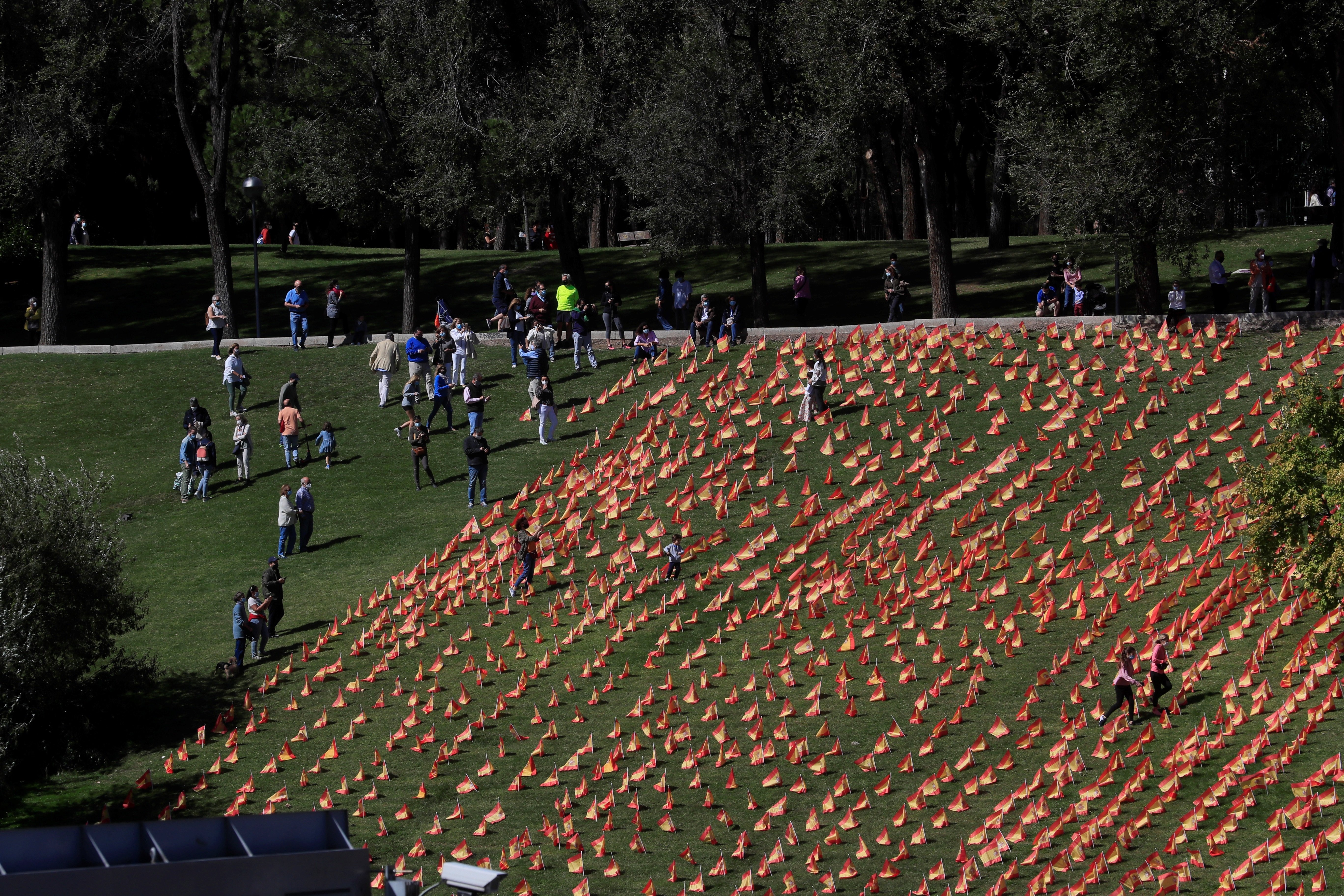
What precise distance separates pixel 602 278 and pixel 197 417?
24986 millimetres

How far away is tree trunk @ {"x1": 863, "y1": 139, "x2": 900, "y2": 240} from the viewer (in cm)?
6556

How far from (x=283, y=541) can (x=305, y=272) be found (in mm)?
34642

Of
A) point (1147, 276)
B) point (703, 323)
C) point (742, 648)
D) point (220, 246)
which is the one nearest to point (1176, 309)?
point (1147, 276)

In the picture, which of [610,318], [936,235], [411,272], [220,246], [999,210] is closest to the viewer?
[610,318]

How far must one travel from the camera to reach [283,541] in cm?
3309

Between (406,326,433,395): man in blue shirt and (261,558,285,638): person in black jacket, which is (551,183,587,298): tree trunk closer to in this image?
(406,326,433,395): man in blue shirt

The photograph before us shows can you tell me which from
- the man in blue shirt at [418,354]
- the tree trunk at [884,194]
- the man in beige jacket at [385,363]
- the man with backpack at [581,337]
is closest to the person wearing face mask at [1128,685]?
the man in blue shirt at [418,354]

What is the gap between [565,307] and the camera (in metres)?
42.1

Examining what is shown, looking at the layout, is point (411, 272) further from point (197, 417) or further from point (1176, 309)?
point (1176, 309)

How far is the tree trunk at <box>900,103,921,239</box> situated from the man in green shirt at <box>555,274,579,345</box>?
17.8 m

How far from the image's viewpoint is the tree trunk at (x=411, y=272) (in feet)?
166

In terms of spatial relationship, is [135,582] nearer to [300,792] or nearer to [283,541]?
[283,541]

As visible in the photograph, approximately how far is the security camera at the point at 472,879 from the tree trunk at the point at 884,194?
173 feet

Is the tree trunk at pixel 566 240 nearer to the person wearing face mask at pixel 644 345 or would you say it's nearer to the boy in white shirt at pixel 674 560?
the person wearing face mask at pixel 644 345
